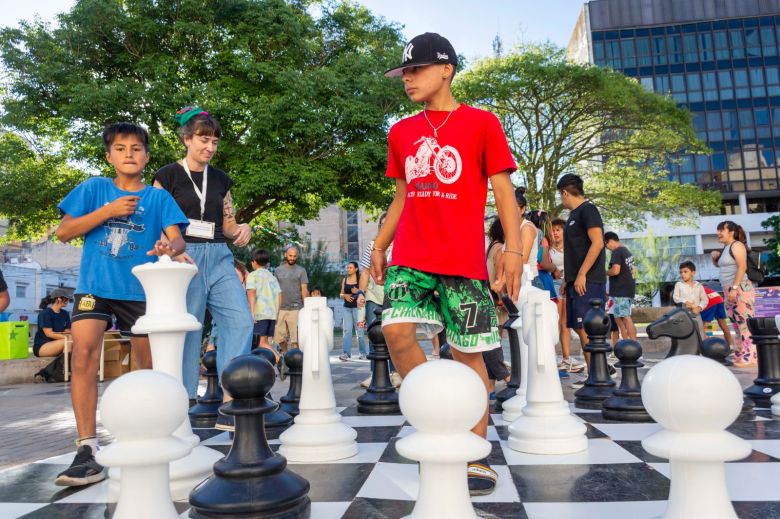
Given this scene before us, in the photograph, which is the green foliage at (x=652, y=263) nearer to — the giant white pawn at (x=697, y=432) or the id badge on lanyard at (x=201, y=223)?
the id badge on lanyard at (x=201, y=223)

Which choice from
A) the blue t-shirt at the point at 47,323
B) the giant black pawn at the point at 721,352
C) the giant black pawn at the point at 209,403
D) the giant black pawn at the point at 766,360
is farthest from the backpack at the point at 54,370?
the giant black pawn at the point at 766,360

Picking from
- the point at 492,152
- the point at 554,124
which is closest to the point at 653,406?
the point at 492,152

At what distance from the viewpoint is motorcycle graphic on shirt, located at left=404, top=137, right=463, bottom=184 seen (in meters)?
2.01

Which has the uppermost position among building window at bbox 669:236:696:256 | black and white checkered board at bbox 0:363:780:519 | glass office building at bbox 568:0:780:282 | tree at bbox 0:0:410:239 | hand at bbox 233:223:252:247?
glass office building at bbox 568:0:780:282

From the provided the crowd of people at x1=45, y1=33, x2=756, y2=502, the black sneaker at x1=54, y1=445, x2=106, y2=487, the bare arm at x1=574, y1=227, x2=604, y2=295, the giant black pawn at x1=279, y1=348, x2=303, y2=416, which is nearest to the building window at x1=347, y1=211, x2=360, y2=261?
the bare arm at x1=574, y1=227, x2=604, y2=295

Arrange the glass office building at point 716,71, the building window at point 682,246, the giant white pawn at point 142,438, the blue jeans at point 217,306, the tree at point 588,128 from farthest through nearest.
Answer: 1. the building window at point 682,246
2. the glass office building at point 716,71
3. the tree at point 588,128
4. the blue jeans at point 217,306
5. the giant white pawn at point 142,438

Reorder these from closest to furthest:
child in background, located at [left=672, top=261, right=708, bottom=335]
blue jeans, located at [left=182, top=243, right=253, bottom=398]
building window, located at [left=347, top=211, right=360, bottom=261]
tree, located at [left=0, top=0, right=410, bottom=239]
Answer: blue jeans, located at [left=182, top=243, right=253, bottom=398] < child in background, located at [left=672, top=261, right=708, bottom=335] < tree, located at [left=0, top=0, right=410, bottom=239] < building window, located at [left=347, top=211, right=360, bottom=261]

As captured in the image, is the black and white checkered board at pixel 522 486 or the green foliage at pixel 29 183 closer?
the black and white checkered board at pixel 522 486

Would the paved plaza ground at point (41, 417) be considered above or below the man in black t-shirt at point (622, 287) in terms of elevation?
below

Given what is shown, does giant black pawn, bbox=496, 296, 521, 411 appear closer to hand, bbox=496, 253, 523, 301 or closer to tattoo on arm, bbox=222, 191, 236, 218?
hand, bbox=496, 253, 523, 301

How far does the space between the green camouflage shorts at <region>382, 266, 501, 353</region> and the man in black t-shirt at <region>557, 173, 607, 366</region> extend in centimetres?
232

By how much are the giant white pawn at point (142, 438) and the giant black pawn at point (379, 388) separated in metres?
2.12

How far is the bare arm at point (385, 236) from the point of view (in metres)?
2.20

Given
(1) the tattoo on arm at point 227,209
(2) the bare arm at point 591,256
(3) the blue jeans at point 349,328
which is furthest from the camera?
(3) the blue jeans at point 349,328
